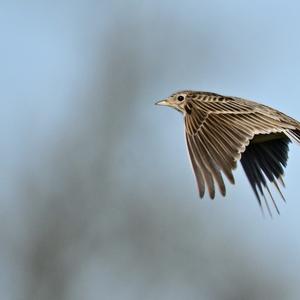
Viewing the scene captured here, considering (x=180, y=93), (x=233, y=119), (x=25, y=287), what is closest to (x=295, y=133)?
(x=233, y=119)

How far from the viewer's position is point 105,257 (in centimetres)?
1905

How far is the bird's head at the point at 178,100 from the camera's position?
15492mm

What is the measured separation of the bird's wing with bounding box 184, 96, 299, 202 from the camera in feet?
42.5

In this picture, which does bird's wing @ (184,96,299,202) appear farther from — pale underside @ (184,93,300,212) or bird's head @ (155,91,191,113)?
bird's head @ (155,91,191,113)

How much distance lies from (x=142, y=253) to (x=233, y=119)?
5.29 m

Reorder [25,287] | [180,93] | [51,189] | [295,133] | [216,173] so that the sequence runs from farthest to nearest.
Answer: [51,189]
[25,287]
[180,93]
[295,133]
[216,173]

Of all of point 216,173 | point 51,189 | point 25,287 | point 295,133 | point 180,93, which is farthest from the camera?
point 51,189

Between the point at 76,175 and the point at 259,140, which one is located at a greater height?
the point at 76,175

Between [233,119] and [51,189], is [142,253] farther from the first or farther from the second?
[233,119]

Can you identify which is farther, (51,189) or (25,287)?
(51,189)

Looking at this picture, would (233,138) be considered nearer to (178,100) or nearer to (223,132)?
(223,132)

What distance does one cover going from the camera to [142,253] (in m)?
19.1

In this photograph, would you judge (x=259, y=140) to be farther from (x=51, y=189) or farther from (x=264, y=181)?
(x=51, y=189)

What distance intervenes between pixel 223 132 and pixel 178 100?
2007 mm
